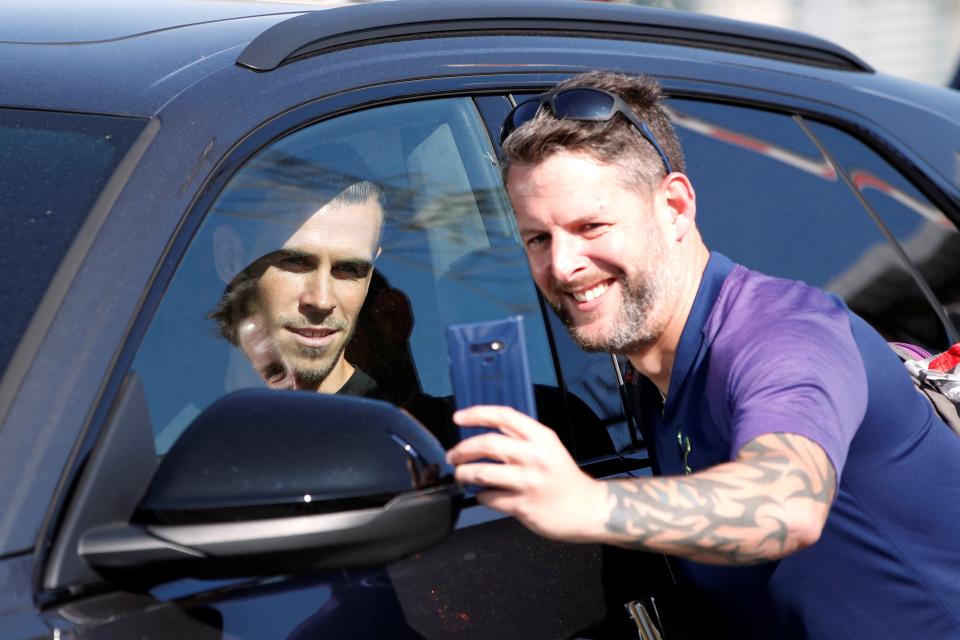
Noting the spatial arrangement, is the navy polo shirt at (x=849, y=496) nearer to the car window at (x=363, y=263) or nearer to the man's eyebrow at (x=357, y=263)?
the car window at (x=363, y=263)

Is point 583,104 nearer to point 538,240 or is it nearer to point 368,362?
point 538,240

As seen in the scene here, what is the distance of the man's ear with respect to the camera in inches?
80.1

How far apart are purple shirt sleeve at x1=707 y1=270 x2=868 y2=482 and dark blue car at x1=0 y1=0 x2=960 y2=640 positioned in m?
0.28

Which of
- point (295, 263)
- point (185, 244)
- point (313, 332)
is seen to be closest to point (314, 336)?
point (313, 332)

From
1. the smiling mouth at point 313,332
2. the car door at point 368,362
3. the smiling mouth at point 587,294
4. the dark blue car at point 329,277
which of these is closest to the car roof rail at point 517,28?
the dark blue car at point 329,277

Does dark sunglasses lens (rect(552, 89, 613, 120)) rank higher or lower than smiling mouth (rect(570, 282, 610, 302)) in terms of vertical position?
higher

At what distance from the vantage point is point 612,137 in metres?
1.96

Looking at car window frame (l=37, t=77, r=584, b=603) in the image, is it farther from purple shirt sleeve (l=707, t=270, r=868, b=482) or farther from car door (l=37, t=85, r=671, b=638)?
purple shirt sleeve (l=707, t=270, r=868, b=482)

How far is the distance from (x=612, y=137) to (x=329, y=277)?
47 centimetres

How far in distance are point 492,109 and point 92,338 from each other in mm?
828

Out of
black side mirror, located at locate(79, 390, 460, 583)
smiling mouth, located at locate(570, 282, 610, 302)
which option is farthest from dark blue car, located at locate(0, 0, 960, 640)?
smiling mouth, located at locate(570, 282, 610, 302)

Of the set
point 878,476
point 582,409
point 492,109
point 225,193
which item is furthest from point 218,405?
point 878,476

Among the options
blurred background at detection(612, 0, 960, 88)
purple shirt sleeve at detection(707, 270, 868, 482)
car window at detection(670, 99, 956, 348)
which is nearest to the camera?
purple shirt sleeve at detection(707, 270, 868, 482)

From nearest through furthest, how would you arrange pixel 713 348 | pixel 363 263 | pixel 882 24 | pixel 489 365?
pixel 489 365 → pixel 713 348 → pixel 363 263 → pixel 882 24
